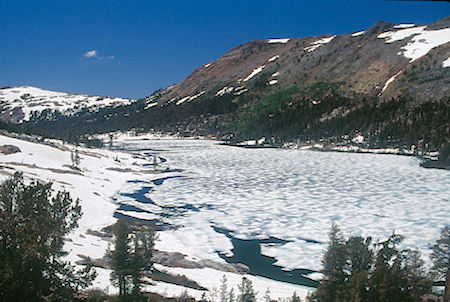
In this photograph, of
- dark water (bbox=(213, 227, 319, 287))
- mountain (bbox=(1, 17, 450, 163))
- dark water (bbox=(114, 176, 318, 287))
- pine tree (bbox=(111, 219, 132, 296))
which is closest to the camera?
pine tree (bbox=(111, 219, 132, 296))

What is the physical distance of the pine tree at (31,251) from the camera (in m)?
8.80

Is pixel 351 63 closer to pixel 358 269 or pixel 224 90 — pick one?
pixel 224 90

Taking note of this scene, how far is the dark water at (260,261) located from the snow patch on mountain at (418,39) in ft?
347

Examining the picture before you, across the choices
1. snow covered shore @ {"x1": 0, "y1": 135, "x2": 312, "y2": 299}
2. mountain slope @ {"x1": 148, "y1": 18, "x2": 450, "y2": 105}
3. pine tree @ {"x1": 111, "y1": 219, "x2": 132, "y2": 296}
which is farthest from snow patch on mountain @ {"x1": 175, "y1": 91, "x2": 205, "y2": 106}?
pine tree @ {"x1": 111, "y1": 219, "x2": 132, "y2": 296}

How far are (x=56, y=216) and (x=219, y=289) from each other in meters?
6.46

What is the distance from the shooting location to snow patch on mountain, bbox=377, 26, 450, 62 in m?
110

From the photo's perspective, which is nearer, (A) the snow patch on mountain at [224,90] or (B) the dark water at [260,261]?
(B) the dark water at [260,261]

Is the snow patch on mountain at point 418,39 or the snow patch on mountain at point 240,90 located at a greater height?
the snow patch on mountain at point 418,39

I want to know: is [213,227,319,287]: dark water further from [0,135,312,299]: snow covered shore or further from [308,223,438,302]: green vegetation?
[308,223,438,302]: green vegetation

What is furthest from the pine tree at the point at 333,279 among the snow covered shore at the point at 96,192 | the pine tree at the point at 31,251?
the pine tree at the point at 31,251

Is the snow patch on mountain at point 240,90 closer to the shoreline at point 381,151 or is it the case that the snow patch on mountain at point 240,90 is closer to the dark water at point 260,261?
the shoreline at point 381,151

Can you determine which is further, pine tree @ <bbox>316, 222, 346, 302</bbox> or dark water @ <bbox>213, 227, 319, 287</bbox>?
dark water @ <bbox>213, 227, 319, 287</bbox>

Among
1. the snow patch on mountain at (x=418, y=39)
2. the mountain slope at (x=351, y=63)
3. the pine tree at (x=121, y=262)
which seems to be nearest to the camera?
the pine tree at (x=121, y=262)

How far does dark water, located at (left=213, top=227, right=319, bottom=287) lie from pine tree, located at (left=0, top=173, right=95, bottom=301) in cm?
812
